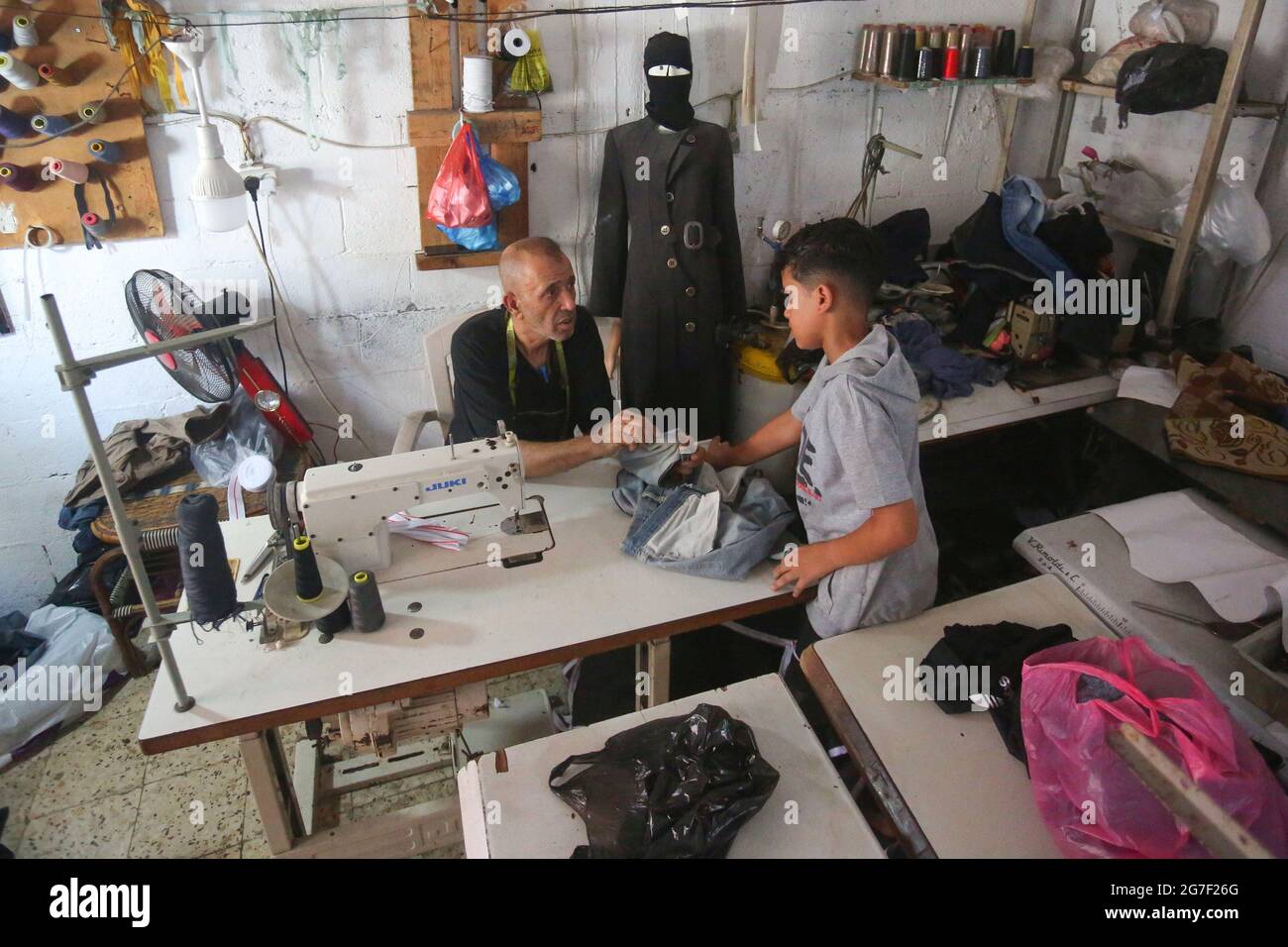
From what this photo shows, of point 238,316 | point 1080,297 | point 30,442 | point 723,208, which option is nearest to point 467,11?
point 723,208

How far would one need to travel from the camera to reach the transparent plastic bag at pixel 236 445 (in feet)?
9.45

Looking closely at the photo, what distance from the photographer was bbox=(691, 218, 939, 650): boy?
1.66 m

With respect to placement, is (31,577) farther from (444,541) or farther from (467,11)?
(467,11)

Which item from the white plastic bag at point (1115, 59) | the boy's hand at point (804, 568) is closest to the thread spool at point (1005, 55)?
the white plastic bag at point (1115, 59)

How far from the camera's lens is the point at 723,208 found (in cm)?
310

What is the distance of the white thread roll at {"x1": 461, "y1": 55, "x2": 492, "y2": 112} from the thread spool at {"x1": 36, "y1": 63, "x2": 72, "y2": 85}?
3.79 feet

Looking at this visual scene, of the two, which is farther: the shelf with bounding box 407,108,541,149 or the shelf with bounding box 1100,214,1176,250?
the shelf with bounding box 1100,214,1176,250

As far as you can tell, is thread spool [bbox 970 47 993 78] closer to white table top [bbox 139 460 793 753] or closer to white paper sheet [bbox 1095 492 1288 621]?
white paper sheet [bbox 1095 492 1288 621]

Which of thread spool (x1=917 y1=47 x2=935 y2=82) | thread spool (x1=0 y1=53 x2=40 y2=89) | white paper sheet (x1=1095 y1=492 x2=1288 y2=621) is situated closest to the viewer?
white paper sheet (x1=1095 y1=492 x2=1288 y2=621)

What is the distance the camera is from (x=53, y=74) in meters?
2.50

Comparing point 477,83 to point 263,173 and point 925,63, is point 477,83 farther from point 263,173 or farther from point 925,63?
point 925,63

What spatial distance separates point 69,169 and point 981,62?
3151 mm

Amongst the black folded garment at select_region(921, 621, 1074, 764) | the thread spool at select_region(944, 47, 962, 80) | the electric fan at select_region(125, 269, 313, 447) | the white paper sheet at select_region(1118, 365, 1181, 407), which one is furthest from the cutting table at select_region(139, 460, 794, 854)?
the thread spool at select_region(944, 47, 962, 80)

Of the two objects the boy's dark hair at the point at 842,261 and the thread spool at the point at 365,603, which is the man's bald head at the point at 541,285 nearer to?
the boy's dark hair at the point at 842,261
